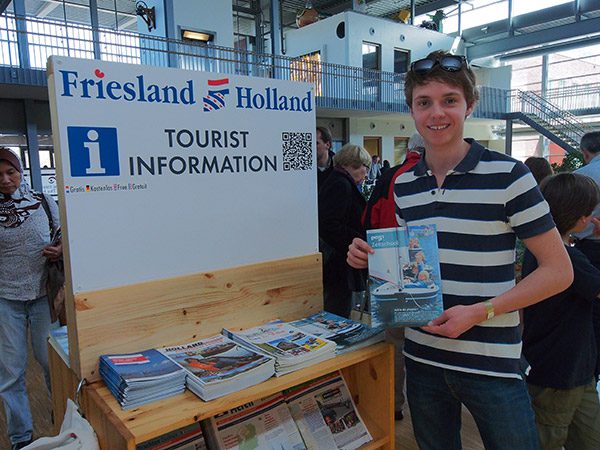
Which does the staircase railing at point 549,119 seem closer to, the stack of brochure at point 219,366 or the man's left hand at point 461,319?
the man's left hand at point 461,319

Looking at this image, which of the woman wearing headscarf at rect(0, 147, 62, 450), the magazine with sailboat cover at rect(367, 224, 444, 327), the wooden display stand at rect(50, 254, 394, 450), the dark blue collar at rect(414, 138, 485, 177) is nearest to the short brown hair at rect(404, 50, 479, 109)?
the dark blue collar at rect(414, 138, 485, 177)

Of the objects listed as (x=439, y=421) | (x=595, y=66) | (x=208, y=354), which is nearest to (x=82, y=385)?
(x=208, y=354)

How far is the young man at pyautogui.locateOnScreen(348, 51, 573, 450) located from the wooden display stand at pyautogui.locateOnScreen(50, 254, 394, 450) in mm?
341

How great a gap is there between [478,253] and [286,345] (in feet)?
2.04

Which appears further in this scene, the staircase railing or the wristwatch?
the staircase railing

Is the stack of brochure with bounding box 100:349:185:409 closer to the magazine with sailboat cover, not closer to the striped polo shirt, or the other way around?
the magazine with sailboat cover

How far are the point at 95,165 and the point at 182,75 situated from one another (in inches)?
14.9

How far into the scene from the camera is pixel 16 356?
2.39 meters

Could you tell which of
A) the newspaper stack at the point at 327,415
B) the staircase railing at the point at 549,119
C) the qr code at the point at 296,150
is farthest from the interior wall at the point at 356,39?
the newspaper stack at the point at 327,415

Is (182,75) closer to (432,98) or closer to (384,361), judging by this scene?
(432,98)

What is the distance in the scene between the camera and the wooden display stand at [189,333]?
1.13 m

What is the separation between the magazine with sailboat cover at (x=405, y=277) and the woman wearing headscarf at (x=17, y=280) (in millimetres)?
1859

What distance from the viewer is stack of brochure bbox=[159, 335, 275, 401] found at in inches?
45.8

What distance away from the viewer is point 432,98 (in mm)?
1233
